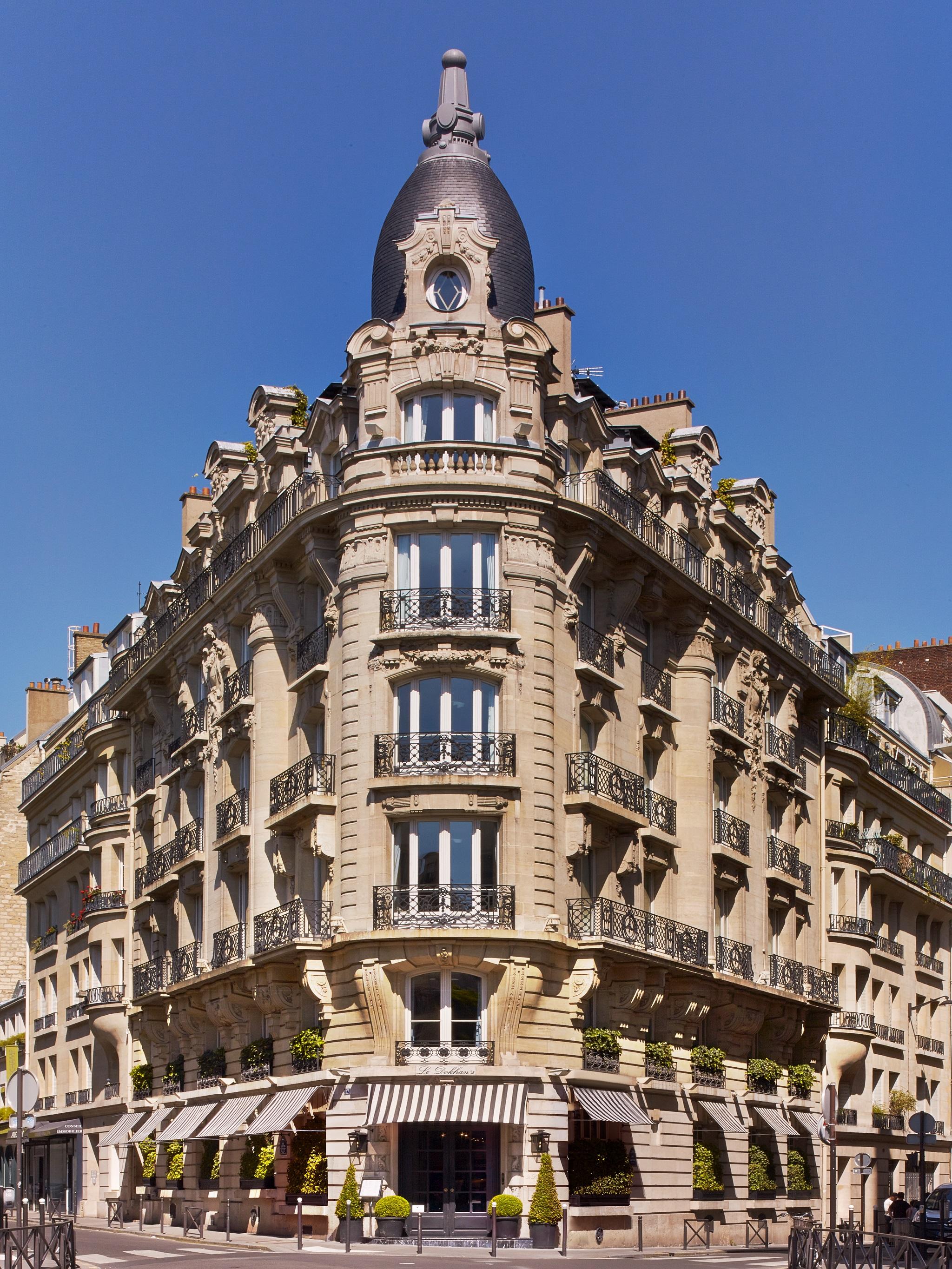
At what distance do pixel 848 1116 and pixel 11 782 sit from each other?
38549 millimetres

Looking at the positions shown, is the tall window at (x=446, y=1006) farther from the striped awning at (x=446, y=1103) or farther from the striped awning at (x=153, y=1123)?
the striped awning at (x=153, y=1123)

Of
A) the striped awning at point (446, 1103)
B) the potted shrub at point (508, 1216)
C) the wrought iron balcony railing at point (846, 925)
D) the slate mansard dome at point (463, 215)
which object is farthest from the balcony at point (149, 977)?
the wrought iron balcony railing at point (846, 925)

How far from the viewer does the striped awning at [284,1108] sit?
35219mm

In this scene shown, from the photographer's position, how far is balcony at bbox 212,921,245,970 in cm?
4078

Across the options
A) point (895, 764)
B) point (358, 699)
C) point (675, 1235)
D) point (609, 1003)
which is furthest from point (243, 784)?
point (895, 764)

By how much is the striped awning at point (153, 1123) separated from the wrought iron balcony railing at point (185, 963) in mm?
3150

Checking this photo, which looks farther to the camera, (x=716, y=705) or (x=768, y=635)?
(x=768, y=635)

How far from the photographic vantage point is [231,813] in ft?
140

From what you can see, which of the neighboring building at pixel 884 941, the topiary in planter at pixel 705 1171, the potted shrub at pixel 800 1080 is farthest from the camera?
the neighboring building at pixel 884 941

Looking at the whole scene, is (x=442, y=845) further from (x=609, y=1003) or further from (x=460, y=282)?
(x=460, y=282)

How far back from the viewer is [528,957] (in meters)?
34.7

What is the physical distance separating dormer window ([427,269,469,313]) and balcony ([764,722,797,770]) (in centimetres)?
1616

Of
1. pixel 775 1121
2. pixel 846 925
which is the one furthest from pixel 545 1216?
pixel 846 925

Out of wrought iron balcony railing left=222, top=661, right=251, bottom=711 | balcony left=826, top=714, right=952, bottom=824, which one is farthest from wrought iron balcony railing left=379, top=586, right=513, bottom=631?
balcony left=826, top=714, right=952, bottom=824
